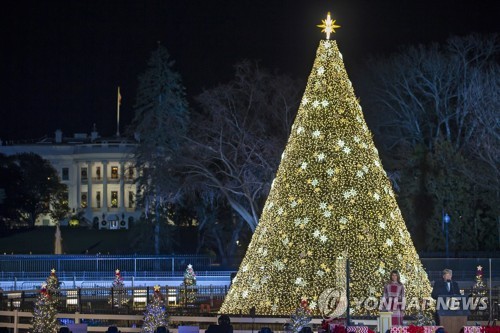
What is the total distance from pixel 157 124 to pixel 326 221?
1936 inches

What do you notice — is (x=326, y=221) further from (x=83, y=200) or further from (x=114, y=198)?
(x=83, y=200)

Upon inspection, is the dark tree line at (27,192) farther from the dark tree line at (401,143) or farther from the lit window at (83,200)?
the dark tree line at (401,143)

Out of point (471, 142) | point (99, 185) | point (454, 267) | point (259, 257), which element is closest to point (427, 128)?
point (471, 142)

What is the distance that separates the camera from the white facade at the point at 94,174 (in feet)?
461

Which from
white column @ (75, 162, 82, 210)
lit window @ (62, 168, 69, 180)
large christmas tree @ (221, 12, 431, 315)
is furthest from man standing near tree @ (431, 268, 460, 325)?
lit window @ (62, 168, 69, 180)

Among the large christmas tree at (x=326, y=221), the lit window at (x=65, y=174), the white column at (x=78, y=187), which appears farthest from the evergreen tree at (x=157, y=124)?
the lit window at (x=65, y=174)

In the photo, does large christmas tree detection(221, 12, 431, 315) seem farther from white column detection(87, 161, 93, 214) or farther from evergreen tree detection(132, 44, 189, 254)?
white column detection(87, 161, 93, 214)

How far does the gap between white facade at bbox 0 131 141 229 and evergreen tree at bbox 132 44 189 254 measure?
187ft

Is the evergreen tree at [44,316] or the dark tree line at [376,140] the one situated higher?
the dark tree line at [376,140]

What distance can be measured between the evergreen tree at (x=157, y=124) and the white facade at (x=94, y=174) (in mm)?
56897

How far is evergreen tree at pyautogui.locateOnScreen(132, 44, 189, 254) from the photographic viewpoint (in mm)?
76250

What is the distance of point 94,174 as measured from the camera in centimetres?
14462

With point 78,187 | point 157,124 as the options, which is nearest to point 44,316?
point 157,124

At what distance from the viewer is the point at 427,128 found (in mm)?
76375
